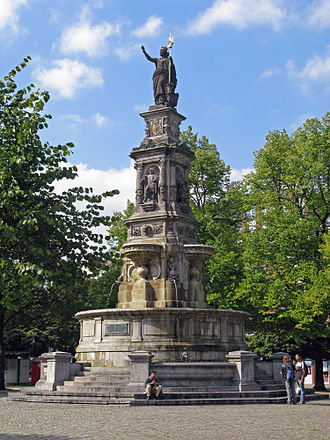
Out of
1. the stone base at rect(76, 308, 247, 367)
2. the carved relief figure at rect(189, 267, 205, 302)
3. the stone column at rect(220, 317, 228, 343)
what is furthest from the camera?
the carved relief figure at rect(189, 267, 205, 302)

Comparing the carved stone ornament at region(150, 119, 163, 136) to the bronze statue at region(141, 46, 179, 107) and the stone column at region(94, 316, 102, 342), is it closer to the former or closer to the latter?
the bronze statue at region(141, 46, 179, 107)

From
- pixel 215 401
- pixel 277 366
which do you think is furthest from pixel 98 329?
pixel 277 366

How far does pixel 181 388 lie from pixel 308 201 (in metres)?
18.1

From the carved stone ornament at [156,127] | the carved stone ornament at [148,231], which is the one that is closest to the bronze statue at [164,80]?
the carved stone ornament at [156,127]

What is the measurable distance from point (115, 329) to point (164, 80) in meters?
12.4

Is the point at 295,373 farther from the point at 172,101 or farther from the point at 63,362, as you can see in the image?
the point at 172,101

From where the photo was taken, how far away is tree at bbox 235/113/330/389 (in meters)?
30.5

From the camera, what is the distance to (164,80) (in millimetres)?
27609

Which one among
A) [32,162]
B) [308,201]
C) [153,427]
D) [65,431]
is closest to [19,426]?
[65,431]

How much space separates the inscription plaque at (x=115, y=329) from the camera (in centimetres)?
2155

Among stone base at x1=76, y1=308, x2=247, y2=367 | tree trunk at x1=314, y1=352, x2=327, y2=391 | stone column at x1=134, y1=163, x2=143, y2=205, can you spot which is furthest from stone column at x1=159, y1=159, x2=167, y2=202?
tree trunk at x1=314, y1=352, x2=327, y2=391

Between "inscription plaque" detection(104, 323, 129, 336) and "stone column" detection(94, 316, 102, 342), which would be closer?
"inscription plaque" detection(104, 323, 129, 336)

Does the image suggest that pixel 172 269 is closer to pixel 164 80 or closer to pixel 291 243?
pixel 164 80

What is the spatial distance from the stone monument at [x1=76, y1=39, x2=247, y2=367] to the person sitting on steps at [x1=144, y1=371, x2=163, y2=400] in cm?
294
